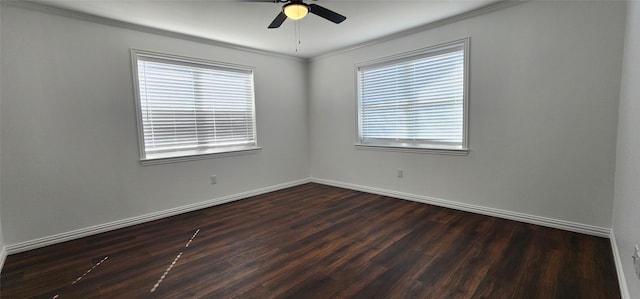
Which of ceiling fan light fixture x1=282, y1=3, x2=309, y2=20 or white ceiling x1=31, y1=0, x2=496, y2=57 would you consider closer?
ceiling fan light fixture x1=282, y1=3, x2=309, y2=20

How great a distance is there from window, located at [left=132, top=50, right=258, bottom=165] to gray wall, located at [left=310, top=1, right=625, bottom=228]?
8.56 feet

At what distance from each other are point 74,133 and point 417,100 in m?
4.15

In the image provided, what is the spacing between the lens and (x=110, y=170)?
3.25 meters

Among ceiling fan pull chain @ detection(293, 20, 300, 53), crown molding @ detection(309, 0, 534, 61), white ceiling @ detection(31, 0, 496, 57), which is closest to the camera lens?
white ceiling @ detection(31, 0, 496, 57)

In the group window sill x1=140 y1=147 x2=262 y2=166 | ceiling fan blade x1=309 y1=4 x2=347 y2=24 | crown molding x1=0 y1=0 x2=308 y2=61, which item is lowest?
window sill x1=140 y1=147 x2=262 y2=166

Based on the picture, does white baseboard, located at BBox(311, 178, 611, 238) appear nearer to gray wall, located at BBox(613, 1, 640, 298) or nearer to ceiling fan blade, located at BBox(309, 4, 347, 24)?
gray wall, located at BBox(613, 1, 640, 298)

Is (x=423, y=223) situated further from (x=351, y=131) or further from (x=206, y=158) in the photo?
(x=206, y=158)

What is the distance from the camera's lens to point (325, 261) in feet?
7.82

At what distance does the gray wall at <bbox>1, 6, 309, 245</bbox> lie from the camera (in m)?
2.70

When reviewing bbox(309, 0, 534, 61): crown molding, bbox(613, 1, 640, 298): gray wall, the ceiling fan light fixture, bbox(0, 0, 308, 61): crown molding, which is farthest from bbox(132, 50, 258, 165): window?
bbox(613, 1, 640, 298): gray wall

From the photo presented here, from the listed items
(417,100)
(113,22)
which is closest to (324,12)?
(417,100)

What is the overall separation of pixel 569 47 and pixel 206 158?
4.43m

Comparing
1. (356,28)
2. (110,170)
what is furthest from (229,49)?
(110,170)

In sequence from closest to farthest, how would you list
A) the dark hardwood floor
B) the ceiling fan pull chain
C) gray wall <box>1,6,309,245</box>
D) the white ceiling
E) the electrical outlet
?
the electrical outlet < the dark hardwood floor < gray wall <box>1,6,309,245</box> < the white ceiling < the ceiling fan pull chain
